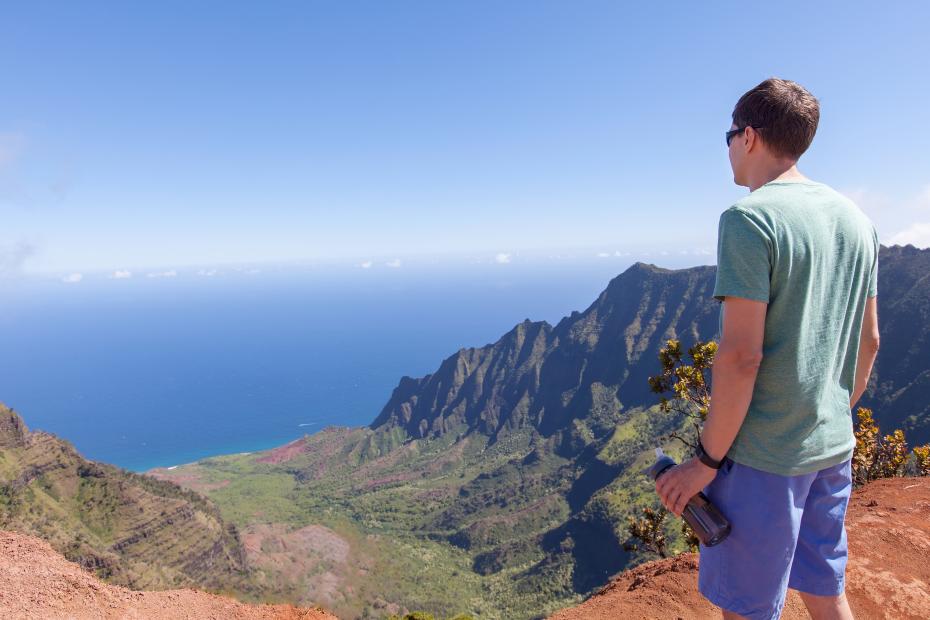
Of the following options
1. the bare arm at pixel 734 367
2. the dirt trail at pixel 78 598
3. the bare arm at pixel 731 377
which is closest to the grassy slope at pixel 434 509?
the dirt trail at pixel 78 598

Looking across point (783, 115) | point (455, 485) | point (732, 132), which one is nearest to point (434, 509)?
point (455, 485)

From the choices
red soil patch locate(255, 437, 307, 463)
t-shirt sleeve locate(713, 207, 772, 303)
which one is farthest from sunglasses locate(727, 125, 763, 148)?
red soil patch locate(255, 437, 307, 463)

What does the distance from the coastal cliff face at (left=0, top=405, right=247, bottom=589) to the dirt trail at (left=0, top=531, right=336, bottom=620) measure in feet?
160

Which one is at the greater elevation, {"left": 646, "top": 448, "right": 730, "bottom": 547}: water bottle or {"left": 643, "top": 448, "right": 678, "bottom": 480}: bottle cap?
{"left": 643, "top": 448, "right": 678, "bottom": 480}: bottle cap

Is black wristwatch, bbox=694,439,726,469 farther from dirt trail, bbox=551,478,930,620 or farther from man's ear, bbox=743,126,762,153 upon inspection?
dirt trail, bbox=551,478,930,620

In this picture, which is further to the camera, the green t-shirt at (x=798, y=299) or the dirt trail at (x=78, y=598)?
the dirt trail at (x=78, y=598)

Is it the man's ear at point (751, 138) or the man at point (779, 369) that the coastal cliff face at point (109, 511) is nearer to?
the man at point (779, 369)

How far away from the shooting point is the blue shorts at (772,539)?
2361 mm

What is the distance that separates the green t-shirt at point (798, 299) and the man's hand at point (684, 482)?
0.55 feet

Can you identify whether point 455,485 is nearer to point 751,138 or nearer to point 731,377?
point 731,377

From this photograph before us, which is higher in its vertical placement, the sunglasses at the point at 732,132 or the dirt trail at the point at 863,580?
the sunglasses at the point at 732,132

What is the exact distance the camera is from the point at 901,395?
8181 centimetres

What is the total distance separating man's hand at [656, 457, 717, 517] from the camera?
2396mm

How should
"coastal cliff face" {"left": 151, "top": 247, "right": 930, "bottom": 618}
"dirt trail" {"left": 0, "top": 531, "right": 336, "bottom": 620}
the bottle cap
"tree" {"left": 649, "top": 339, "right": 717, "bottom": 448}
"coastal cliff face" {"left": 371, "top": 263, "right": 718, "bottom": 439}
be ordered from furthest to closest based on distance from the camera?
"coastal cliff face" {"left": 371, "top": 263, "right": 718, "bottom": 439}
"coastal cliff face" {"left": 151, "top": 247, "right": 930, "bottom": 618}
"tree" {"left": 649, "top": 339, "right": 717, "bottom": 448}
"dirt trail" {"left": 0, "top": 531, "right": 336, "bottom": 620}
the bottle cap
